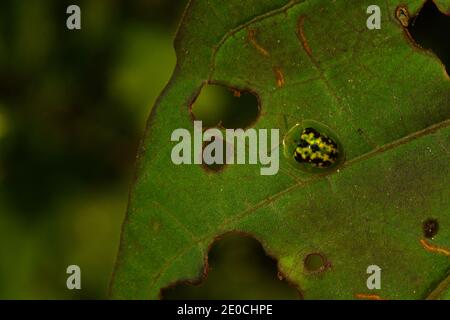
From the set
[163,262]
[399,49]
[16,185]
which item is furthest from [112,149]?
[399,49]

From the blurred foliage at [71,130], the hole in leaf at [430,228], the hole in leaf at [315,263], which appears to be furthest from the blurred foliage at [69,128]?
the hole in leaf at [430,228]

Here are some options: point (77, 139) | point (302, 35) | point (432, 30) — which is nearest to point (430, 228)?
point (432, 30)

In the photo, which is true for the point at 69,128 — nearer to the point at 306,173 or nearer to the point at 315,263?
the point at 306,173

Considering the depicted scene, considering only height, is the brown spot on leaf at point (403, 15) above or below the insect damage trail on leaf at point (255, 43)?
above

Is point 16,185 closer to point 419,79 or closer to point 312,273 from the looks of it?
point 312,273

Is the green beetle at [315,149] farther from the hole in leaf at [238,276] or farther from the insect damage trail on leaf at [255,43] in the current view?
the hole in leaf at [238,276]
